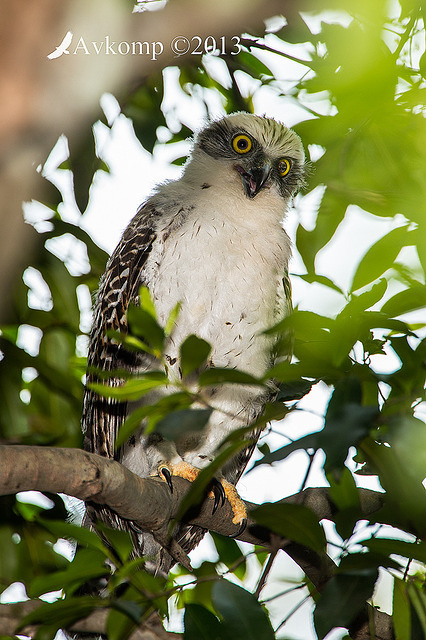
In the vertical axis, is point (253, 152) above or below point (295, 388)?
above

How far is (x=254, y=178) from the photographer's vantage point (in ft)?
11.3

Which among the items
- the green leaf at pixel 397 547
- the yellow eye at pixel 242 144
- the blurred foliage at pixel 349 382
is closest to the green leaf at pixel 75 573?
the blurred foliage at pixel 349 382

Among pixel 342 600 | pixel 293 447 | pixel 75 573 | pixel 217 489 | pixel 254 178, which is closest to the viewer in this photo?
pixel 293 447

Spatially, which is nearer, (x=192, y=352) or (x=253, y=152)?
(x=192, y=352)

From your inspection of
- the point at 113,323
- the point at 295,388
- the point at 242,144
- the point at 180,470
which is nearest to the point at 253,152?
the point at 242,144

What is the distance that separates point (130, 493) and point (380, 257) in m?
1.14

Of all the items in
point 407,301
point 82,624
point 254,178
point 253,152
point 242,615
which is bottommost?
point 82,624

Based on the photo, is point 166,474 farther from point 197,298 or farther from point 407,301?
→ point 407,301

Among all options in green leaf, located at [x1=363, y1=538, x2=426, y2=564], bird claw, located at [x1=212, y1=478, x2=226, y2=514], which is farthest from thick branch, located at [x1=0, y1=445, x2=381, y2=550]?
green leaf, located at [x1=363, y1=538, x2=426, y2=564]

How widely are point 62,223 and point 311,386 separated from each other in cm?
170

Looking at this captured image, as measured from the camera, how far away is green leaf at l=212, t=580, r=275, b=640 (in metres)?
1.32

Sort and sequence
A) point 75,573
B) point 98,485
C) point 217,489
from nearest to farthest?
point 75,573 < point 98,485 < point 217,489

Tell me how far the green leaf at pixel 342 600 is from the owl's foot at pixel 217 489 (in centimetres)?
138

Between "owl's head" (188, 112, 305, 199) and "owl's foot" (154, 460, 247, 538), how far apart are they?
1.41 m
